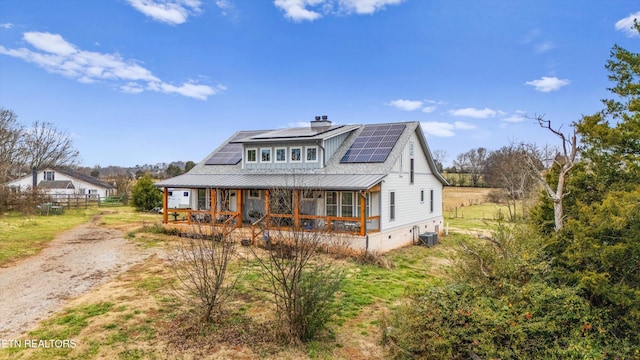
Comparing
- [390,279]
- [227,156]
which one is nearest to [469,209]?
[227,156]

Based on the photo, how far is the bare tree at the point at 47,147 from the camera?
40688mm

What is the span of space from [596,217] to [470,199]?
40.1 metres

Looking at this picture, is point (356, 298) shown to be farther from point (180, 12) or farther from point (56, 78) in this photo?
point (56, 78)

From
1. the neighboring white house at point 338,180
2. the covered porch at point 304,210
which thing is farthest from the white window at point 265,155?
the covered porch at point 304,210

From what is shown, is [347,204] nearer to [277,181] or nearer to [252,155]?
[277,181]

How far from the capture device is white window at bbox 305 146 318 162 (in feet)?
58.5

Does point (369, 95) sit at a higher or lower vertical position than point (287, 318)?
higher

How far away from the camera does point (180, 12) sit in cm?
1953

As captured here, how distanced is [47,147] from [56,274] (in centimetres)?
4119

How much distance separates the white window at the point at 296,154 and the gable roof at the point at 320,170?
539mm

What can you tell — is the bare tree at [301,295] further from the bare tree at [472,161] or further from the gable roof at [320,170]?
the bare tree at [472,161]

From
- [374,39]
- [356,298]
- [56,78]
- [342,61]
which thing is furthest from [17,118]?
[356,298]

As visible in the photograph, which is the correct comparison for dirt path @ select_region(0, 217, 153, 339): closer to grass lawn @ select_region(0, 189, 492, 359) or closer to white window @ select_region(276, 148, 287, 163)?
grass lawn @ select_region(0, 189, 492, 359)

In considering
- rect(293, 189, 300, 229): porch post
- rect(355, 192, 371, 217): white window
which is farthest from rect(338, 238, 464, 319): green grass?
rect(293, 189, 300, 229): porch post
